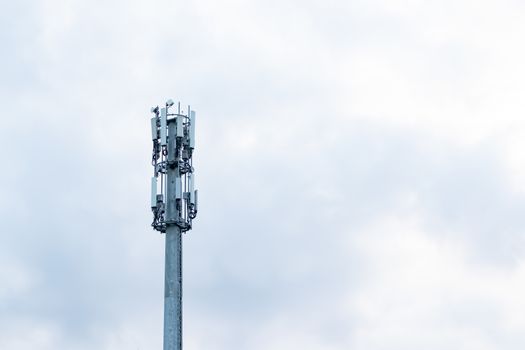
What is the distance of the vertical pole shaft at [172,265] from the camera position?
15075 cm

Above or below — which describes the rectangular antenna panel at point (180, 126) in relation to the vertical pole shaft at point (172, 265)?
above

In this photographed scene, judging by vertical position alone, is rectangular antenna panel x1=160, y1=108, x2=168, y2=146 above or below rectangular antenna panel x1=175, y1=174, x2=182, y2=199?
above

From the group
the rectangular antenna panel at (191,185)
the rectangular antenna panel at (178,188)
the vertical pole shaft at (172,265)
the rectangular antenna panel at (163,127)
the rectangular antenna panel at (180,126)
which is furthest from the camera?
the rectangular antenna panel at (180,126)

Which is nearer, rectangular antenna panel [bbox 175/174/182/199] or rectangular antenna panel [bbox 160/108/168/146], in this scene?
rectangular antenna panel [bbox 175/174/182/199]

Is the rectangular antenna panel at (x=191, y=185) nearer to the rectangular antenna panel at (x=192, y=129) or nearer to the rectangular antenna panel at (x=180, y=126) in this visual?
the rectangular antenna panel at (x=192, y=129)

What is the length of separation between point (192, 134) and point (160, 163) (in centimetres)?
492

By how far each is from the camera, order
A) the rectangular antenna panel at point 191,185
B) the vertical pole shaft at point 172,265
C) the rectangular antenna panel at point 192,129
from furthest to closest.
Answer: the rectangular antenna panel at point 192,129, the rectangular antenna panel at point 191,185, the vertical pole shaft at point 172,265

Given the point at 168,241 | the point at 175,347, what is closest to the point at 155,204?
the point at 168,241

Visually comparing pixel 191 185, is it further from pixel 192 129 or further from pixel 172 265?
pixel 172 265

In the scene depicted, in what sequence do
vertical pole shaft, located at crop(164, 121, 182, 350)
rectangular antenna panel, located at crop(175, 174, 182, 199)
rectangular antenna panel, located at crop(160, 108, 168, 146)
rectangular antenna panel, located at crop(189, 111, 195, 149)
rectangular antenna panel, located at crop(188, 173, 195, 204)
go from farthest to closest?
rectangular antenna panel, located at crop(189, 111, 195, 149), rectangular antenna panel, located at crop(160, 108, 168, 146), rectangular antenna panel, located at crop(188, 173, 195, 204), rectangular antenna panel, located at crop(175, 174, 182, 199), vertical pole shaft, located at crop(164, 121, 182, 350)

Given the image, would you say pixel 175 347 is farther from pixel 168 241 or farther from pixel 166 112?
pixel 166 112

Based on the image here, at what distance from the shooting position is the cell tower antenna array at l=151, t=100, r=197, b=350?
15175 cm

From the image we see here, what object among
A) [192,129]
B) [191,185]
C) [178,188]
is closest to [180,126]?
[192,129]

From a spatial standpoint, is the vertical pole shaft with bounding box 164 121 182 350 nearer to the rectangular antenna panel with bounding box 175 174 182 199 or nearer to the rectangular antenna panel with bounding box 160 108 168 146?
the rectangular antenna panel with bounding box 175 174 182 199
